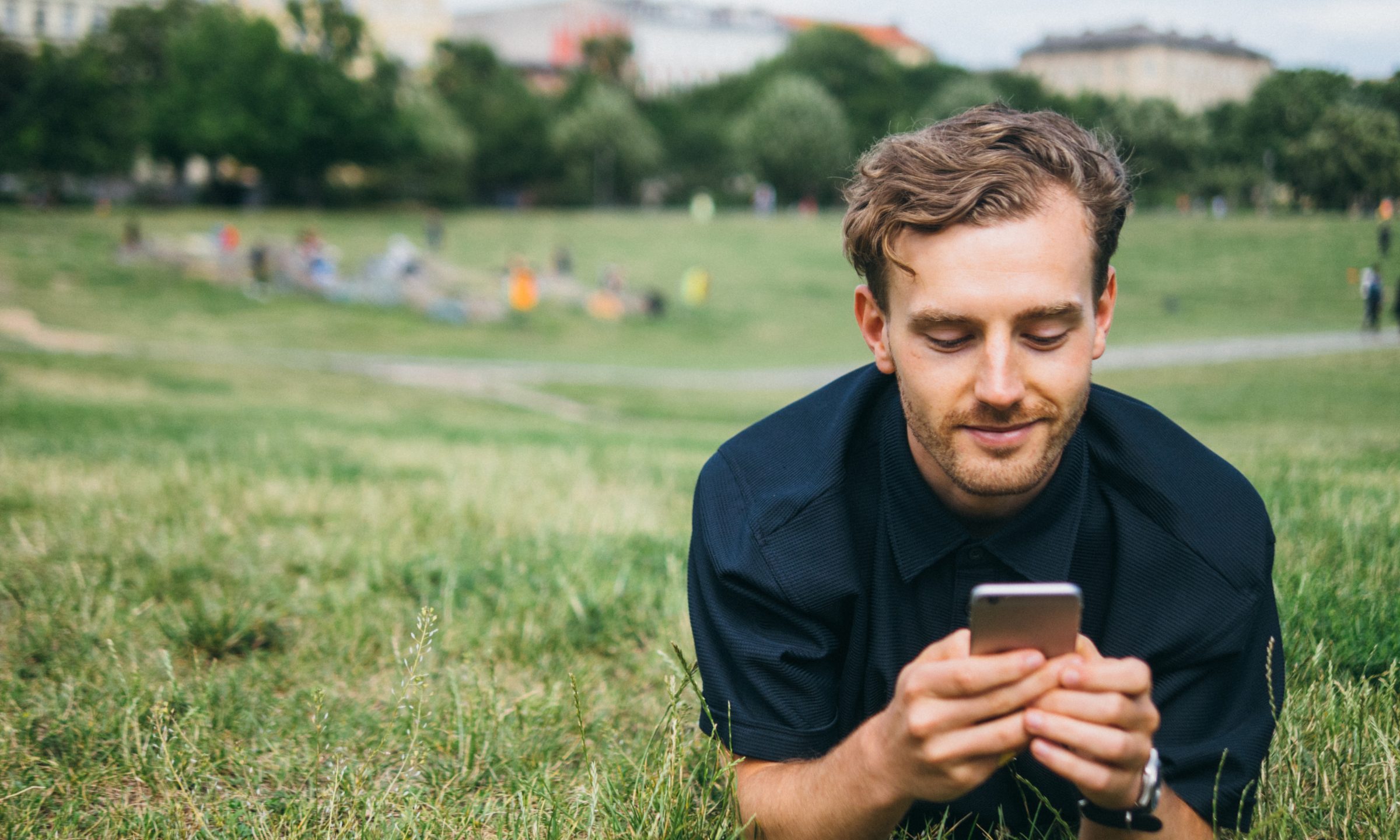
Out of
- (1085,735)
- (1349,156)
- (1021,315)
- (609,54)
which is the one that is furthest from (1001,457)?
(609,54)

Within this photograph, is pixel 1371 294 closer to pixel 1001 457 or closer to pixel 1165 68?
pixel 1165 68

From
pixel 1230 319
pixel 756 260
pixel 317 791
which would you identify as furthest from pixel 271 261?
pixel 317 791

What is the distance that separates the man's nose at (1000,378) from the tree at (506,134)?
75133 mm

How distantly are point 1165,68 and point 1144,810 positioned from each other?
4.81 m

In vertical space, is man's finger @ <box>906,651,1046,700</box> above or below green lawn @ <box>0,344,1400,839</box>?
above

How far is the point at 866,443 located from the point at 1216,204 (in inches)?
173

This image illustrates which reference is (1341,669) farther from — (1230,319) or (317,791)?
(1230,319)

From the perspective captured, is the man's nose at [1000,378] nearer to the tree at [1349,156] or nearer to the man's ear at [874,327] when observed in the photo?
the man's ear at [874,327]

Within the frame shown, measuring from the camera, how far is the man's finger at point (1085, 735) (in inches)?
65.1

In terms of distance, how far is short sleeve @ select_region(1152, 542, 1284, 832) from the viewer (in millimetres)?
1983

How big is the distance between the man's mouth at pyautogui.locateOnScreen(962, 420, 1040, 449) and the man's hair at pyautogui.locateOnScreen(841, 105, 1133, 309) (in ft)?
1.05

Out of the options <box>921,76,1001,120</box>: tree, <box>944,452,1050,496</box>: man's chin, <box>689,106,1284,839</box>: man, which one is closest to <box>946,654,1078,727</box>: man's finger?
<box>689,106,1284,839</box>: man

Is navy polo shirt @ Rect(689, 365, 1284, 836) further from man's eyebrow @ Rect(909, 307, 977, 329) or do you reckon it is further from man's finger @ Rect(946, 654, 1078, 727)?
man's finger @ Rect(946, 654, 1078, 727)

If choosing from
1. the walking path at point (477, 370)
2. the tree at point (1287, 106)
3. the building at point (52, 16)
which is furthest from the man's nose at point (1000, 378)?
the building at point (52, 16)
